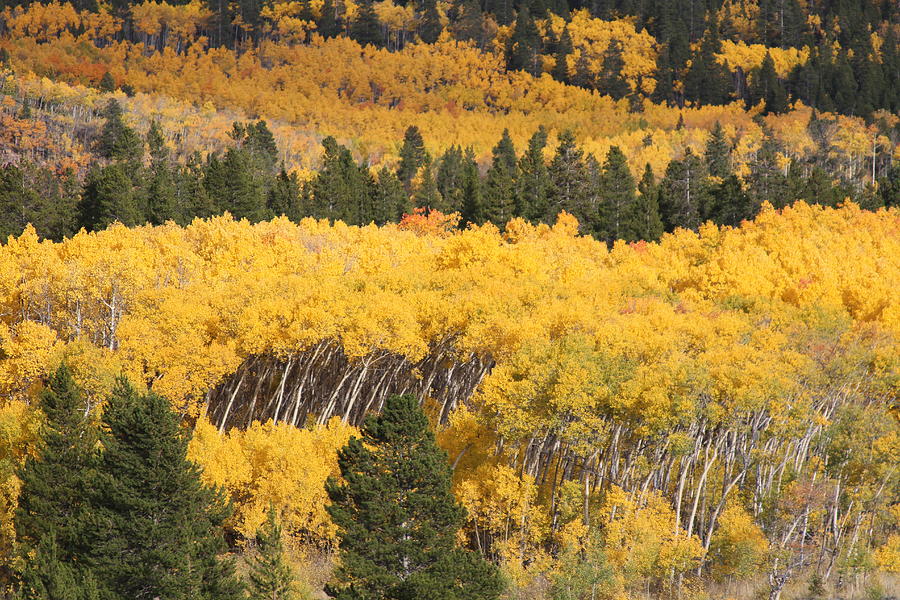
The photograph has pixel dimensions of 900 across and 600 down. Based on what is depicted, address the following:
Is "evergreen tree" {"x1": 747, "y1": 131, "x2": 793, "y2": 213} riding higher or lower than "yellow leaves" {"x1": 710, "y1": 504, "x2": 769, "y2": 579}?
higher

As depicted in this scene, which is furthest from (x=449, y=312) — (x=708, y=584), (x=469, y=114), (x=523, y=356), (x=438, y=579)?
(x=469, y=114)

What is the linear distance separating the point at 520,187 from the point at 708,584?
62606mm

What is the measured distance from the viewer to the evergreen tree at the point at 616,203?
101125 millimetres

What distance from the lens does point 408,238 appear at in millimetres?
85312

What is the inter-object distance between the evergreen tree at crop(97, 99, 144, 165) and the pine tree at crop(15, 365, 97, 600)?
63.3m

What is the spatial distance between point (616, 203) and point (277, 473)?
207ft

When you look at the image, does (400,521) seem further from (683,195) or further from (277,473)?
(683,195)

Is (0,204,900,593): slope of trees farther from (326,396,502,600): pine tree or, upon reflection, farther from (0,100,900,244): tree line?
(0,100,900,244): tree line

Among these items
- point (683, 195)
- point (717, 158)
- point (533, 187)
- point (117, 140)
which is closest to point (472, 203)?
point (533, 187)

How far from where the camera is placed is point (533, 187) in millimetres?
108188

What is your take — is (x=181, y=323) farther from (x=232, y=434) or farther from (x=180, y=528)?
(x=180, y=528)

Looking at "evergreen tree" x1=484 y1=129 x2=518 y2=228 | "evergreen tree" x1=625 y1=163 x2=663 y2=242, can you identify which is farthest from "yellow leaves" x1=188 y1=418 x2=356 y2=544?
"evergreen tree" x1=625 y1=163 x2=663 y2=242

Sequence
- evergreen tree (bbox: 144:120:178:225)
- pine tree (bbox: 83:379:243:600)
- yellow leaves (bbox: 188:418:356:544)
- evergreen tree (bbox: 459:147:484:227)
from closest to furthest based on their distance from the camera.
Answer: pine tree (bbox: 83:379:243:600), yellow leaves (bbox: 188:418:356:544), evergreen tree (bbox: 144:120:178:225), evergreen tree (bbox: 459:147:484:227)

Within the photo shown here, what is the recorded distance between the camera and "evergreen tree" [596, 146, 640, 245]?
10112 cm
